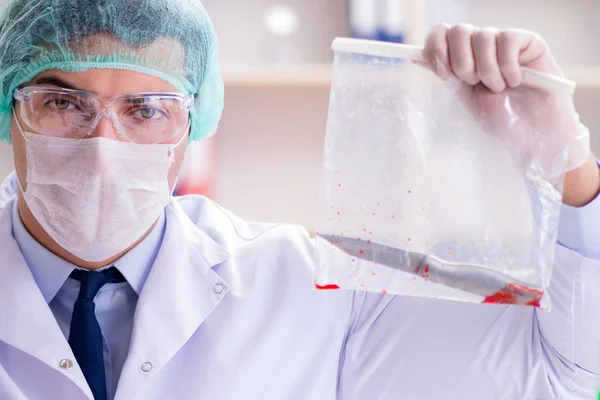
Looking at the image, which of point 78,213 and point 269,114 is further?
point 269,114

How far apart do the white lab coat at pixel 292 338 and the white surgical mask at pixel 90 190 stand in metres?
0.10

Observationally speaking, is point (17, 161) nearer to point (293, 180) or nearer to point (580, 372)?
point (580, 372)

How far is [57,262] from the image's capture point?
1.17m

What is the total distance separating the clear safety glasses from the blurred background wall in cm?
106

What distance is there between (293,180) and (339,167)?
60.8 inches

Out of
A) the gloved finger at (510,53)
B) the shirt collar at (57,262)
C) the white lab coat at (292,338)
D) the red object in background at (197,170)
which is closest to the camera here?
the gloved finger at (510,53)

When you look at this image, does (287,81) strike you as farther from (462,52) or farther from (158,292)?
(462,52)

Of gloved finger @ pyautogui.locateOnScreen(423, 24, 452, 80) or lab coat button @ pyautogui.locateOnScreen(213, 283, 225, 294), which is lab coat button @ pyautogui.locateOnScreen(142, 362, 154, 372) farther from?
gloved finger @ pyautogui.locateOnScreen(423, 24, 452, 80)

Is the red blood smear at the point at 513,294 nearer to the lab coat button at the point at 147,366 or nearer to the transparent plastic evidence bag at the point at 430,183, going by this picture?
the transparent plastic evidence bag at the point at 430,183

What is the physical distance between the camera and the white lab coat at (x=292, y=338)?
1.06 metres

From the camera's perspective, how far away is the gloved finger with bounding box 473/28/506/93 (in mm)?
894

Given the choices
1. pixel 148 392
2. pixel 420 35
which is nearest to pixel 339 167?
pixel 148 392

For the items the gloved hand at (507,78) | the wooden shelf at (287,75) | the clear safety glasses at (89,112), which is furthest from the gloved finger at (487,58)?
the wooden shelf at (287,75)

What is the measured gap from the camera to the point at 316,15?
242 cm
